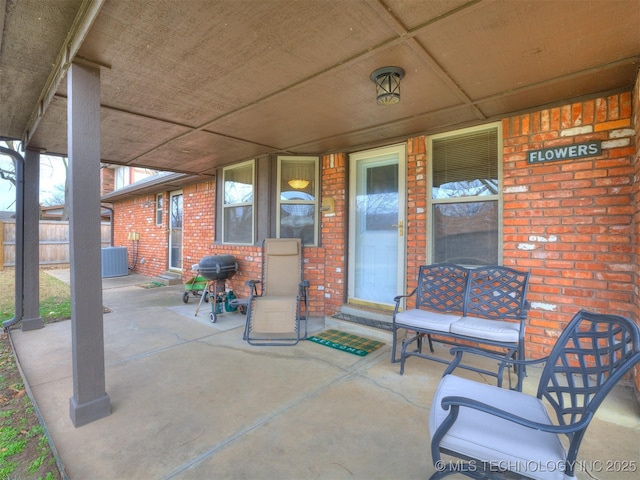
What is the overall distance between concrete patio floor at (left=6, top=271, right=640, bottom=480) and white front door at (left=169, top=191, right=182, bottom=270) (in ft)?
14.9

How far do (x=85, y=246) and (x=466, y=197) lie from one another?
340 cm

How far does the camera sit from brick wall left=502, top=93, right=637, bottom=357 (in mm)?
2539

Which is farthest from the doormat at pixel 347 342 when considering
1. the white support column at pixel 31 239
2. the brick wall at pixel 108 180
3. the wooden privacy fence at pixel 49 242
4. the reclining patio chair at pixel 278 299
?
the brick wall at pixel 108 180

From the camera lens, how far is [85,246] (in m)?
2.12

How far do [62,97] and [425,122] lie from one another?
3356mm

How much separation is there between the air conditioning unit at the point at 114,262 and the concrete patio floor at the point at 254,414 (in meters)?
5.89

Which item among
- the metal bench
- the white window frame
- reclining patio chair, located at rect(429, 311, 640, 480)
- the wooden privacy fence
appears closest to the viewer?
reclining patio chair, located at rect(429, 311, 640, 480)

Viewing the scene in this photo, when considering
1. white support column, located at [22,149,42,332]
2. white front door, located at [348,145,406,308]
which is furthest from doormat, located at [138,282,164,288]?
white front door, located at [348,145,406,308]

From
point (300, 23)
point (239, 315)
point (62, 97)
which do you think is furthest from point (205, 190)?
point (300, 23)

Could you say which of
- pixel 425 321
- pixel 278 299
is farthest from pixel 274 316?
pixel 425 321

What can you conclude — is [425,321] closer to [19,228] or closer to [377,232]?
[377,232]

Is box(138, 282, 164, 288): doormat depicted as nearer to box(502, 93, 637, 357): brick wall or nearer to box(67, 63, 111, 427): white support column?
box(67, 63, 111, 427): white support column

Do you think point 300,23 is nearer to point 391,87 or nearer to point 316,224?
point 391,87

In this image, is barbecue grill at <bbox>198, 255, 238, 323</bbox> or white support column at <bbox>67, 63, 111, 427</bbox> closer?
white support column at <bbox>67, 63, 111, 427</bbox>
